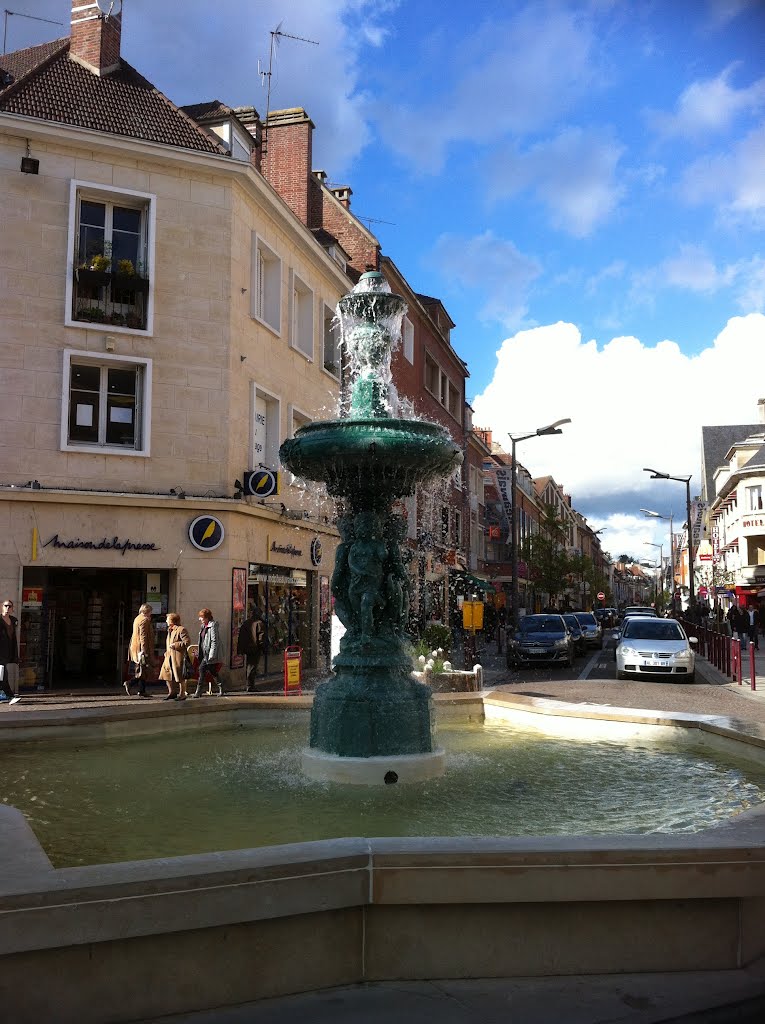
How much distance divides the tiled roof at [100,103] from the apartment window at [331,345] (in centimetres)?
646

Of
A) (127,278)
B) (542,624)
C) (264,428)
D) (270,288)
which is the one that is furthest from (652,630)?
(127,278)

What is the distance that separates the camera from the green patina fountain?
7.42 meters

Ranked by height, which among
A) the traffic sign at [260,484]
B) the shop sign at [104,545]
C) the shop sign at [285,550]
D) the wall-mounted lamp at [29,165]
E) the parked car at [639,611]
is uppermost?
the wall-mounted lamp at [29,165]

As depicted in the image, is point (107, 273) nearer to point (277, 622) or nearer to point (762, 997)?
point (277, 622)

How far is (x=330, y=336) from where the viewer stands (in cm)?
2691

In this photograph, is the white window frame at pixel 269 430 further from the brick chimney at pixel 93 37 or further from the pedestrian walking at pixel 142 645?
the brick chimney at pixel 93 37

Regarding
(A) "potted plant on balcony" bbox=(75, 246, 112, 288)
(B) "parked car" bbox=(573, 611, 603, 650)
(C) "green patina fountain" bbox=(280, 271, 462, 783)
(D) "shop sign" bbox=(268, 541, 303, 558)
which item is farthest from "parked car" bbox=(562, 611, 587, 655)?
(C) "green patina fountain" bbox=(280, 271, 462, 783)

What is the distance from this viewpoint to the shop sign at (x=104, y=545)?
58.4 ft

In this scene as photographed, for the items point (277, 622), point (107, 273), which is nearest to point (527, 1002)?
point (107, 273)

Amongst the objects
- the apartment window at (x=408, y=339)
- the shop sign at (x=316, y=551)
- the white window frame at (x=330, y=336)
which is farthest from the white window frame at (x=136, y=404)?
the apartment window at (x=408, y=339)

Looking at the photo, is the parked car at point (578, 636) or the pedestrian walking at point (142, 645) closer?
the pedestrian walking at point (142, 645)

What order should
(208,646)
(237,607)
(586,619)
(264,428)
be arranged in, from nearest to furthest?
(208,646) → (237,607) → (264,428) → (586,619)

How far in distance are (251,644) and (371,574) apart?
10270 millimetres

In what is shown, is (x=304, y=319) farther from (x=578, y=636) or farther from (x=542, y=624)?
(x=578, y=636)
